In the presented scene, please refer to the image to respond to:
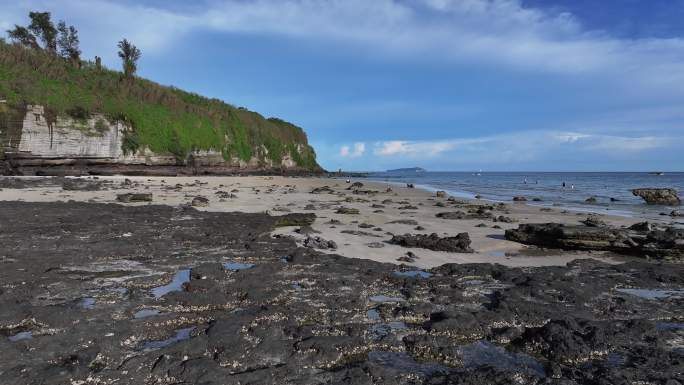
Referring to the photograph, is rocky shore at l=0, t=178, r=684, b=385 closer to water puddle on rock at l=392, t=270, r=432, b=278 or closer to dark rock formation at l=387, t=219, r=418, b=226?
water puddle on rock at l=392, t=270, r=432, b=278

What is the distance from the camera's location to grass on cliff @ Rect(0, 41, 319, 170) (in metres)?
36.2

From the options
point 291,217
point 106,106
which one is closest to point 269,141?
point 106,106

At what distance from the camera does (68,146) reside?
3569 centimetres

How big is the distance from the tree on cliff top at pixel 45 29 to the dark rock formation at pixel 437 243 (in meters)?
54.3

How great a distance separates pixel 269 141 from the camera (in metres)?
70.8

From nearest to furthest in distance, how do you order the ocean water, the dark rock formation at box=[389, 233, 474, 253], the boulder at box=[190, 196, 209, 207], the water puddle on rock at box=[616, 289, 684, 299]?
the water puddle on rock at box=[616, 289, 684, 299]
the dark rock formation at box=[389, 233, 474, 253]
the boulder at box=[190, 196, 209, 207]
the ocean water

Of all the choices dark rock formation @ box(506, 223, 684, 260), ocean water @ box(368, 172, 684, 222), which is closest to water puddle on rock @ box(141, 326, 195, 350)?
dark rock formation @ box(506, 223, 684, 260)

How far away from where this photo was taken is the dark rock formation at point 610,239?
9805 mm

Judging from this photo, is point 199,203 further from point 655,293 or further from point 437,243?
point 655,293

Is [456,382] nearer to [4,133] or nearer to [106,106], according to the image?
[4,133]

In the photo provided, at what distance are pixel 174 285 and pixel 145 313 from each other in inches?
50.5

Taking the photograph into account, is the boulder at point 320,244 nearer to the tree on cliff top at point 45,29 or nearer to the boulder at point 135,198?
the boulder at point 135,198

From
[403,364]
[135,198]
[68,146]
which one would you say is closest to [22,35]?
[68,146]

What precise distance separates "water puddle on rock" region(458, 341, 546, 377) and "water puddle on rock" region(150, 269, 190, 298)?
419 cm
